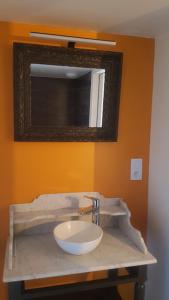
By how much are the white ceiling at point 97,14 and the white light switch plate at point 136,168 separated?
0.81 meters

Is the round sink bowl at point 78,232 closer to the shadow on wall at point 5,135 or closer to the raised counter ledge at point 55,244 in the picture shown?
the raised counter ledge at point 55,244

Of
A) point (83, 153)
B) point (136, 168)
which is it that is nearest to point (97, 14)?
point (83, 153)

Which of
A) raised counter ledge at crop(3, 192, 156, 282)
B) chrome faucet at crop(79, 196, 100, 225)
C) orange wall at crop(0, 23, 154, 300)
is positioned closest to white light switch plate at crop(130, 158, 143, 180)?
orange wall at crop(0, 23, 154, 300)

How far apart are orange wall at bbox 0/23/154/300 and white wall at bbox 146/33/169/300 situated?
6 cm

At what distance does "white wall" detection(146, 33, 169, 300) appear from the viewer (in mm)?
1654

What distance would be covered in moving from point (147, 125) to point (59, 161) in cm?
64

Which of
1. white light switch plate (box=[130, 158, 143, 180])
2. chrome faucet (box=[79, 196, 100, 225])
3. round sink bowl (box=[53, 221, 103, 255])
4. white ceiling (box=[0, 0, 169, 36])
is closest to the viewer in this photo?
white ceiling (box=[0, 0, 169, 36])

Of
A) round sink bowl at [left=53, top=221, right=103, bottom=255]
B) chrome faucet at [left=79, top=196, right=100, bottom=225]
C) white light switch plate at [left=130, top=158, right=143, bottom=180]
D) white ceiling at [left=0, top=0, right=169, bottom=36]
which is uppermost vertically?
white ceiling at [left=0, top=0, right=169, bottom=36]

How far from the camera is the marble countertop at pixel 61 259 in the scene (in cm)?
127

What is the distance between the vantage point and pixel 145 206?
1.89m

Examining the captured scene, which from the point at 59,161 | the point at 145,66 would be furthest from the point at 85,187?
the point at 145,66

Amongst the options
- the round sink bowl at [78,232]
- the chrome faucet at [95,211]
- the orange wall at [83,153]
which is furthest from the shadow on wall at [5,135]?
the chrome faucet at [95,211]

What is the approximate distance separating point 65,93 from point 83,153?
1.29 feet

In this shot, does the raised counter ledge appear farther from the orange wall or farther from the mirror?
the mirror
